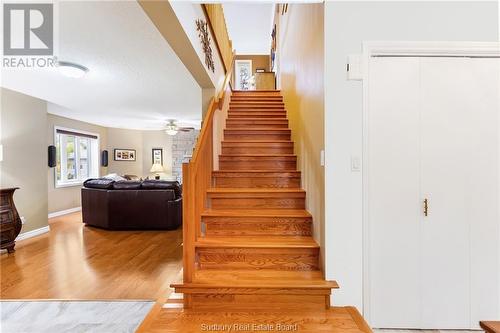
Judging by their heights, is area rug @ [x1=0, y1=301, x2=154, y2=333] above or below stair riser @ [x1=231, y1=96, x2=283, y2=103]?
below

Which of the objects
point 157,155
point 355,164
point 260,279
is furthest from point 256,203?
point 157,155

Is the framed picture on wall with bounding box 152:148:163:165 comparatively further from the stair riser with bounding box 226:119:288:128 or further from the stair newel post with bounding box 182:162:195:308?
the stair newel post with bounding box 182:162:195:308

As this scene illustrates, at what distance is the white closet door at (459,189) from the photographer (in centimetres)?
198

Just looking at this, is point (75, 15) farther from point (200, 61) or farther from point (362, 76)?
point (362, 76)

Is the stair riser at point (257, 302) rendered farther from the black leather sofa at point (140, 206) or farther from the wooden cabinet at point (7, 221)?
the wooden cabinet at point (7, 221)

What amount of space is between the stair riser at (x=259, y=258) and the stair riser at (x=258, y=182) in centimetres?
106

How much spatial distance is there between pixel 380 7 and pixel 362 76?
20.8 inches

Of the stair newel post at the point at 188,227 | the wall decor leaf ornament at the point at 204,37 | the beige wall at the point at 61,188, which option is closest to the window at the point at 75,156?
the beige wall at the point at 61,188

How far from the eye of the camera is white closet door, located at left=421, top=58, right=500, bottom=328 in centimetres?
198

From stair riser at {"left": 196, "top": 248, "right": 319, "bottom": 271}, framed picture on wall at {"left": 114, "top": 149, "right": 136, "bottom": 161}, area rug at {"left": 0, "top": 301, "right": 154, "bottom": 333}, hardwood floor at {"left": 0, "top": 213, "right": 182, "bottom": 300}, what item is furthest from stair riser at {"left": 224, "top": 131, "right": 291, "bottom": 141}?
framed picture on wall at {"left": 114, "top": 149, "right": 136, "bottom": 161}

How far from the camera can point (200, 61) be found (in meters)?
2.70

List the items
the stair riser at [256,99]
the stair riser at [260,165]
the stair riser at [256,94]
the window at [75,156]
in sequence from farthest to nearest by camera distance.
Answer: the window at [75,156] < the stair riser at [256,94] < the stair riser at [256,99] < the stair riser at [260,165]

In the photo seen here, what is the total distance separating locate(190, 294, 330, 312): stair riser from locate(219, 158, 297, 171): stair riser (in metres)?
A: 1.83

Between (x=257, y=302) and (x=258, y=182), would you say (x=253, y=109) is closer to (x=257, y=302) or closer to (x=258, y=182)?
(x=258, y=182)
